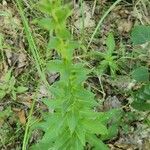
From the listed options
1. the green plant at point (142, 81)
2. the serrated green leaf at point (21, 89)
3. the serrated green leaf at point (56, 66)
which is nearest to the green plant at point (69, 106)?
the serrated green leaf at point (56, 66)

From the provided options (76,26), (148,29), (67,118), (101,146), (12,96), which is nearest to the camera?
(67,118)

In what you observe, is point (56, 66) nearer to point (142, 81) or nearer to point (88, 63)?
point (142, 81)

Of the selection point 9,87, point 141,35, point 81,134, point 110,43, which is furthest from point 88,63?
point 81,134

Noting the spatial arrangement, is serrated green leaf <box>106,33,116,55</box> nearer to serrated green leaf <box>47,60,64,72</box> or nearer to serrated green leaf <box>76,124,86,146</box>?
serrated green leaf <box>76,124,86,146</box>

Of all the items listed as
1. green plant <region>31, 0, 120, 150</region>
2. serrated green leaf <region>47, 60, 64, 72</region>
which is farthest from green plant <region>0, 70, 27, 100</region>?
serrated green leaf <region>47, 60, 64, 72</region>

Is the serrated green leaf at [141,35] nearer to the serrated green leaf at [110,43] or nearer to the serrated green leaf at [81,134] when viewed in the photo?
the serrated green leaf at [110,43]

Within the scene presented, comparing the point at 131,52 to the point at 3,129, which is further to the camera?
the point at 131,52

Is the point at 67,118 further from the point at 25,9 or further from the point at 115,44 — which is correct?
the point at 25,9

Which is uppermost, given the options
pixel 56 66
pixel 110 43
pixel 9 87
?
pixel 56 66

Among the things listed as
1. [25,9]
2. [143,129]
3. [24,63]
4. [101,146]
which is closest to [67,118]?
[101,146]
